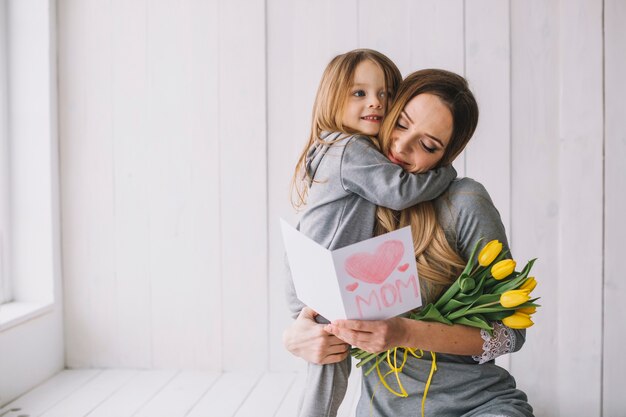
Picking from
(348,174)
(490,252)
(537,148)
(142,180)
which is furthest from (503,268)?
(142,180)

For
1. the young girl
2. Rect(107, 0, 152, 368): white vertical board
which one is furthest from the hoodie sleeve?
Rect(107, 0, 152, 368): white vertical board

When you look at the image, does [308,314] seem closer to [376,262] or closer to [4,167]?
[376,262]

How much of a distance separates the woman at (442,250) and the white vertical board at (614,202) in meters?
1.06

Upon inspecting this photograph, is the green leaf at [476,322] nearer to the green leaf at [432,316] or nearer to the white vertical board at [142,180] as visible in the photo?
the green leaf at [432,316]

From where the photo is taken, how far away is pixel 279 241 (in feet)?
7.95

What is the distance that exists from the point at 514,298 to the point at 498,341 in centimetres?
15

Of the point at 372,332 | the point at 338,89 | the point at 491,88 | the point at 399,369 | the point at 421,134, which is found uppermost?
the point at 491,88

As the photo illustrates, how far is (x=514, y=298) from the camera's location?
116 centimetres

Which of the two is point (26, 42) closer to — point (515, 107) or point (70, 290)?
point (70, 290)

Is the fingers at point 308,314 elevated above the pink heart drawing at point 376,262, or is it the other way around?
the pink heart drawing at point 376,262

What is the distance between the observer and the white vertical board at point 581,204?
2.21 meters

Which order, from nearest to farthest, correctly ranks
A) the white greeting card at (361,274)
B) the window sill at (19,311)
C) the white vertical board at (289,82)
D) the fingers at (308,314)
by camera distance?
the white greeting card at (361,274) < the fingers at (308,314) < the window sill at (19,311) < the white vertical board at (289,82)

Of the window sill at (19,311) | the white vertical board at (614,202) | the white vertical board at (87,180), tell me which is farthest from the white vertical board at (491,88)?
the window sill at (19,311)

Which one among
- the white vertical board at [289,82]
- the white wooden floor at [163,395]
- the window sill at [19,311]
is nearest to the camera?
the white wooden floor at [163,395]
